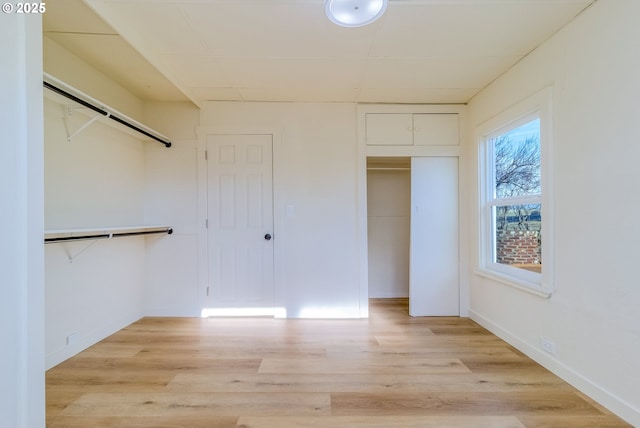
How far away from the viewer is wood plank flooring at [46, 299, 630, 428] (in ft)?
5.44

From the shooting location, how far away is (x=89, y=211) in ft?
8.22

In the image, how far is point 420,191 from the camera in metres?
3.31

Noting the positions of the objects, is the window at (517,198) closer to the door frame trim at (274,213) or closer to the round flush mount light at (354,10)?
the round flush mount light at (354,10)

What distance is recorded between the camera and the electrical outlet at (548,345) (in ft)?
6.95

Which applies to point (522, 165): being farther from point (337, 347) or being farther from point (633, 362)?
point (337, 347)

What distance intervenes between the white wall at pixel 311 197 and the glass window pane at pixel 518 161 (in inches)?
57.7

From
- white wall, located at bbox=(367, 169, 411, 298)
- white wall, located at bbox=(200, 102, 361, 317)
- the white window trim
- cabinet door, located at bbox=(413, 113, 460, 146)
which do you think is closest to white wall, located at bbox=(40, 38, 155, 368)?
white wall, located at bbox=(200, 102, 361, 317)

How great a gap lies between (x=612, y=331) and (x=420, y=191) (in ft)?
6.44

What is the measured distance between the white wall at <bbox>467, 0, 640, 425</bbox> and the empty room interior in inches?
0.5

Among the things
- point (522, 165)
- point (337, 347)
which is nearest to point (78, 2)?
point (337, 347)

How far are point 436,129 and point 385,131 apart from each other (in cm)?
60
